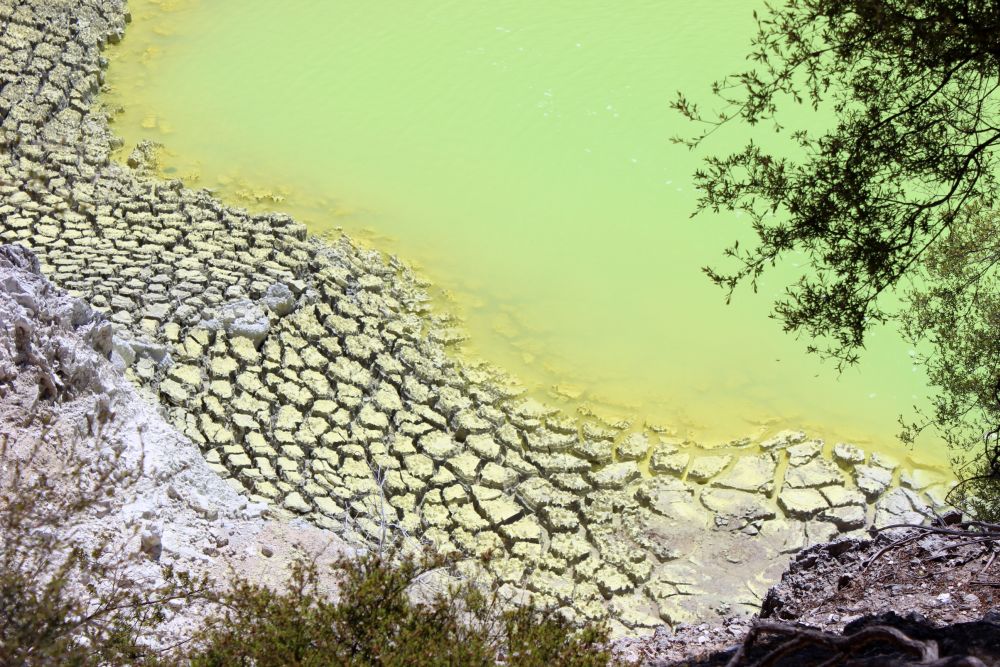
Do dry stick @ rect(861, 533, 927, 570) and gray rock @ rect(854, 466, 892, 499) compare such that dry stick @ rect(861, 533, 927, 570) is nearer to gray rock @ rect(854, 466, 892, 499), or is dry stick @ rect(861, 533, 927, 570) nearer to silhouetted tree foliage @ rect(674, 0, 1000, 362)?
silhouetted tree foliage @ rect(674, 0, 1000, 362)

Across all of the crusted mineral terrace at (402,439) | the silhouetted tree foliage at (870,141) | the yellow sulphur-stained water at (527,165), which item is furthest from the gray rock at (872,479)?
the silhouetted tree foliage at (870,141)

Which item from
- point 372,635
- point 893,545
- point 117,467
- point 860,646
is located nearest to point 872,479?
point 893,545

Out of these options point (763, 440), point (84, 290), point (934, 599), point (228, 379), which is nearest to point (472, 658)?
point (934, 599)

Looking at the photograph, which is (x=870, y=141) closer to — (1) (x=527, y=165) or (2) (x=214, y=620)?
(2) (x=214, y=620)

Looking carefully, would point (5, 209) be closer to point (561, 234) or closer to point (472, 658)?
point (561, 234)

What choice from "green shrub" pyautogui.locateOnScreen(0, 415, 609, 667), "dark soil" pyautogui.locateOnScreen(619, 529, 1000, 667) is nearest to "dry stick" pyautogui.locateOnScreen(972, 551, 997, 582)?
"dark soil" pyautogui.locateOnScreen(619, 529, 1000, 667)

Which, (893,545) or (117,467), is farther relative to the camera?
(117,467)

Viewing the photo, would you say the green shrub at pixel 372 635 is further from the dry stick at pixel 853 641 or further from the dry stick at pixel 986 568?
the dry stick at pixel 986 568
